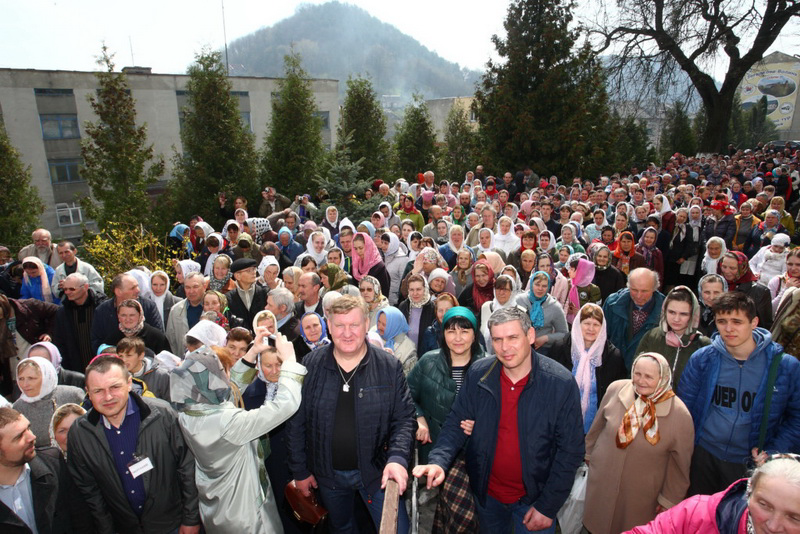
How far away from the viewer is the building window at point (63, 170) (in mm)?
27078

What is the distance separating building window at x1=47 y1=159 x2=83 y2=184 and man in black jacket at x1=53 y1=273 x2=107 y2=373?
27011 mm

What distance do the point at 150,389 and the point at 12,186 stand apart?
1060cm

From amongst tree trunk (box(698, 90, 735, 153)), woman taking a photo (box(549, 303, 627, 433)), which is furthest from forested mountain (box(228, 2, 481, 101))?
woman taking a photo (box(549, 303, 627, 433))

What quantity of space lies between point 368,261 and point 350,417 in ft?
14.8

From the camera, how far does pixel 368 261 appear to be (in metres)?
7.25

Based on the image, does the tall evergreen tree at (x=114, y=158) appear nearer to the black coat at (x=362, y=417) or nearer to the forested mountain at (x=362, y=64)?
the black coat at (x=362, y=417)

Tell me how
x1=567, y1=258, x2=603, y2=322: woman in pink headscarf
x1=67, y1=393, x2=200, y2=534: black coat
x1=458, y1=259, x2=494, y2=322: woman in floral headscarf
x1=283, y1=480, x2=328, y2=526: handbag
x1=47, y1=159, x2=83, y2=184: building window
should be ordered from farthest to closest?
x1=47, y1=159, x2=83, y2=184: building window → x1=567, y1=258, x2=603, y2=322: woman in pink headscarf → x1=458, y1=259, x2=494, y2=322: woman in floral headscarf → x1=283, y1=480, x2=328, y2=526: handbag → x1=67, y1=393, x2=200, y2=534: black coat

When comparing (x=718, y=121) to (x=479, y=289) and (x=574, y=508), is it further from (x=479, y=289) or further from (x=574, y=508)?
(x=574, y=508)

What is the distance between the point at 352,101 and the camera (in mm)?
17734

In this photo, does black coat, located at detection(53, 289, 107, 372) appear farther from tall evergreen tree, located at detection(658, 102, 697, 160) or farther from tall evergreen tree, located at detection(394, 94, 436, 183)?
tall evergreen tree, located at detection(658, 102, 697, 160)

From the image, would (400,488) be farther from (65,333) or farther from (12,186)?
(12,186)

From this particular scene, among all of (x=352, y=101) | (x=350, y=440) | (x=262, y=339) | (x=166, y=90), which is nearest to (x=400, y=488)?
(x=350, y=440)

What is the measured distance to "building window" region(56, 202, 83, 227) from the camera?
27.3 metres

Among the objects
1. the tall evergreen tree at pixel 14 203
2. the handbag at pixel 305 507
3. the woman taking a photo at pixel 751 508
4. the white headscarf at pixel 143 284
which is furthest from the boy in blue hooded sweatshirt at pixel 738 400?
the tall evergreen tree at pixel 14 203
